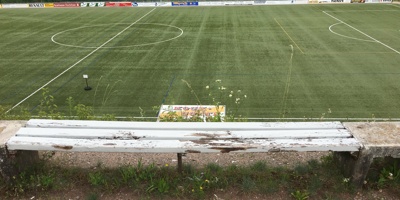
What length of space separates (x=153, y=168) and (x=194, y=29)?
26184 millimetres

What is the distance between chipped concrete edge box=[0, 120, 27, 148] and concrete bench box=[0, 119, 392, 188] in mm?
99

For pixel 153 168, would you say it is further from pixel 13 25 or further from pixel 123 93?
pixel 13 25

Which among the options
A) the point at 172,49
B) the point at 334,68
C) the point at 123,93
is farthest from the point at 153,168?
the point at 172,49

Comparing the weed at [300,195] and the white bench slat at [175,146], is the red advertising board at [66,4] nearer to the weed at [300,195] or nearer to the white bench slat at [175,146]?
the white bench slat at [175,146]

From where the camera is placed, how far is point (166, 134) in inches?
193

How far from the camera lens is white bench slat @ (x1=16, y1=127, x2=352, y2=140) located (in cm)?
484

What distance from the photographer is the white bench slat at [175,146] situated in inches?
180

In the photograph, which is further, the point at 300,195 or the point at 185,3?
the point at 185,3

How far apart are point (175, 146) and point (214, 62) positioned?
16.9 meters

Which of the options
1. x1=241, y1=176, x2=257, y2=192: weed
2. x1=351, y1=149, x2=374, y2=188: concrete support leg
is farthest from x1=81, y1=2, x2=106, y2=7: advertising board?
x1=351, y1=149, x2=374, y2=188: concrete support leg

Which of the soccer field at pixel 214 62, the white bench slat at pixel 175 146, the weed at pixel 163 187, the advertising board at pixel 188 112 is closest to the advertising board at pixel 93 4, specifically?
the soccer field at pixel 214 62

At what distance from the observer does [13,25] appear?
33.6 meters

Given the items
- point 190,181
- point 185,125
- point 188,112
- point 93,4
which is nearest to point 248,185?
point 190,181

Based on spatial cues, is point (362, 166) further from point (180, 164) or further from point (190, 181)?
point (180, 164)
